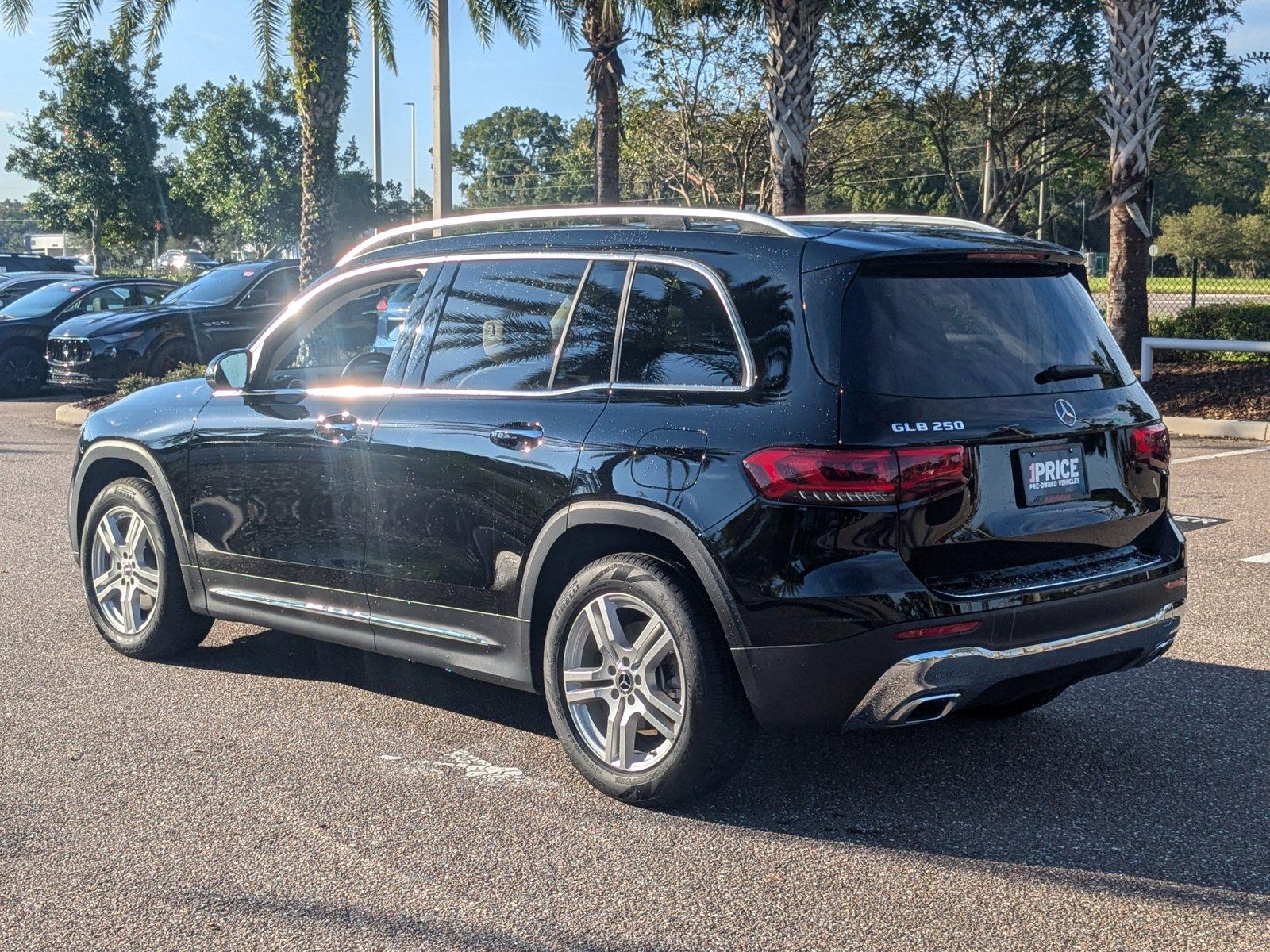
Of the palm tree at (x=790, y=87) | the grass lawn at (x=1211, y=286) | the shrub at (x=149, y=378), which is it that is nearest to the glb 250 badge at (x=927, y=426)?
the palm tree at (x=790, y=87)

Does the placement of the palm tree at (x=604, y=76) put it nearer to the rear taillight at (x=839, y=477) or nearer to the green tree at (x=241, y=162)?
the rear taillight at (x=839, y=477)

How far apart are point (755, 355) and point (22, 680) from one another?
3644 mm

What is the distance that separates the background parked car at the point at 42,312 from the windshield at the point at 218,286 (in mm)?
985

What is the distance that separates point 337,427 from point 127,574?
5.39 ft

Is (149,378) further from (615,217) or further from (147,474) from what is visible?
(615,217)

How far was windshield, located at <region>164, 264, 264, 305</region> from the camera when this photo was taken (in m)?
20.4

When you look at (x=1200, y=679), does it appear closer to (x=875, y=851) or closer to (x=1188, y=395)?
(x=875, y=851)

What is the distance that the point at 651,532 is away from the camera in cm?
438

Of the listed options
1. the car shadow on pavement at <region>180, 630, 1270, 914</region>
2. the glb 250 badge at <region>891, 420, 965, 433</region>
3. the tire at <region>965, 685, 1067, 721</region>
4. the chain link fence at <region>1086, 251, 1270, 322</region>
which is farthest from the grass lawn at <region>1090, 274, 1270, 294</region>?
the glb 250 badge at <region>891, 420, 965, 433</region>

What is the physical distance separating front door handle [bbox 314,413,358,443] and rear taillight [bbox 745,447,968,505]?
191 centimetres

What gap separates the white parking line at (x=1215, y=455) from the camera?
13.0 metres

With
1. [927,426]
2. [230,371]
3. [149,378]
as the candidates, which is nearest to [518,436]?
[927,426]

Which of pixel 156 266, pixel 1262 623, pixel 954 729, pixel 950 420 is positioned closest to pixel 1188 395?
pixel 1262 623

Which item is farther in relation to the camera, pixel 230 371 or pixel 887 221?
pixel 230 371
